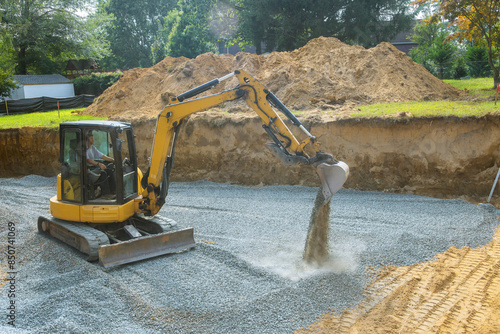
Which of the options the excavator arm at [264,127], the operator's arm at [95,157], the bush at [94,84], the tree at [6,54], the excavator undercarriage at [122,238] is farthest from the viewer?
the bush at [94,84]

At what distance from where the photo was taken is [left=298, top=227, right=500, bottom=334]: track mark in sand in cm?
514

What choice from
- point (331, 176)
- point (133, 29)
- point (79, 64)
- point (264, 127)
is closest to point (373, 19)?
point (264, 127)

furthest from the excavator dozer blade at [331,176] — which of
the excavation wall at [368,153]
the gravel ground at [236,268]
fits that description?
the excavation wall at [368,153]

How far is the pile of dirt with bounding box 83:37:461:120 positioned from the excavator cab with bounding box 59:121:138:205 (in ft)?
21.9

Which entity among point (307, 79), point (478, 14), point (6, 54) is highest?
point (6, 54)

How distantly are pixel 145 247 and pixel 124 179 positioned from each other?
1.30 metres

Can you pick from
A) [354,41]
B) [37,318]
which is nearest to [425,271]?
[37,318]

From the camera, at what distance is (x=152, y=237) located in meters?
7.17

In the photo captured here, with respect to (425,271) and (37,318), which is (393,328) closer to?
(425,271)

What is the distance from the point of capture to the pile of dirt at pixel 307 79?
14570 millimetres

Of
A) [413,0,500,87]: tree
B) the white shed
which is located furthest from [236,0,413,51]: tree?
the white shed

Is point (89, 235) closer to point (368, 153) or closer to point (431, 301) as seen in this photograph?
point (431, 301)

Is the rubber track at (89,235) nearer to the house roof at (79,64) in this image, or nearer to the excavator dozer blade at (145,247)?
the excavator dozer blade at (145,247)

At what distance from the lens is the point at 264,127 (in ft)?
22.6
